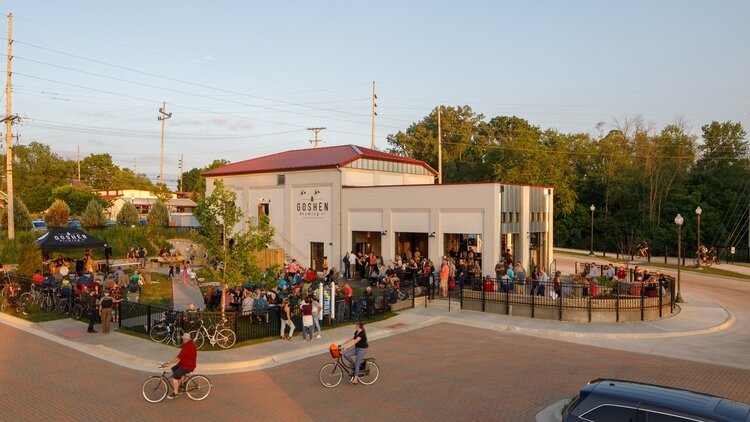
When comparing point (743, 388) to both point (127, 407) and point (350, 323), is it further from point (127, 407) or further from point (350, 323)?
point (127, 407)

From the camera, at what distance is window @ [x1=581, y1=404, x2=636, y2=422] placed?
8.17 m

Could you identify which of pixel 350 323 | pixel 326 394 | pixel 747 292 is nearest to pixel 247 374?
pixel 326 394

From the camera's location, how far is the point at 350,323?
21.0 m

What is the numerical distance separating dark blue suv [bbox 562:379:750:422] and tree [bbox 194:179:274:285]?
13050 millimetres

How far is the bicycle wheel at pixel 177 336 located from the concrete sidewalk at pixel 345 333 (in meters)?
0.32

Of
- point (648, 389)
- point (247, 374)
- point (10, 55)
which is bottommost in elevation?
point (247, 374)

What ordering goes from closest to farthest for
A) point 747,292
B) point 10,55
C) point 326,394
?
point 326,394 → point 747,292 → point 10,55

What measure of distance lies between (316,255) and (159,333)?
18665mm

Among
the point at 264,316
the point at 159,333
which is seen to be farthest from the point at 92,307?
the point at 264,316

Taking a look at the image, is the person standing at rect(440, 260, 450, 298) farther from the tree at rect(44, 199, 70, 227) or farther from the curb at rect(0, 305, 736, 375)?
the tree at rect(44, 199, 70, 227)

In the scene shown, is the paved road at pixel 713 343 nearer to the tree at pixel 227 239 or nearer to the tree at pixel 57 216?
the tree at pixel 227 239

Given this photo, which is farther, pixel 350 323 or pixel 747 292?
pixel 747 292

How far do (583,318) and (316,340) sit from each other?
34.4 feet

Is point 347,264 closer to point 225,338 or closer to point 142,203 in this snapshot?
point 225,338
